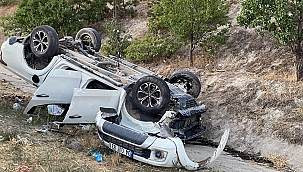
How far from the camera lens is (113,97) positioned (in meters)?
7.71

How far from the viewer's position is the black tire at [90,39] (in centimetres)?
1005

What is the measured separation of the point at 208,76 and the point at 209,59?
1850mm

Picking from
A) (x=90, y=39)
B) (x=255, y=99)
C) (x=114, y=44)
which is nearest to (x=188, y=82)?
(x=255, y=99)

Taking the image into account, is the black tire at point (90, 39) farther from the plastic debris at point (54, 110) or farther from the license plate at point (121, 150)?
the license plate at point (121, 150)

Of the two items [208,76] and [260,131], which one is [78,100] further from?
[208,76]

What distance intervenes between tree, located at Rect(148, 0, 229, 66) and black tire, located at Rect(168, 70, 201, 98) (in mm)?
3928

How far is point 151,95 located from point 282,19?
4228 mm

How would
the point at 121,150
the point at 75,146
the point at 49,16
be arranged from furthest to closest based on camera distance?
the point at 49,16 → the point at 75,146 → the point at 121,150

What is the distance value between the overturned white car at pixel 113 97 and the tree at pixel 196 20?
13.4 ft

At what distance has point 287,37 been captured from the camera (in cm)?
1009

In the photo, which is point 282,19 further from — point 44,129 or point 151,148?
point 44,129

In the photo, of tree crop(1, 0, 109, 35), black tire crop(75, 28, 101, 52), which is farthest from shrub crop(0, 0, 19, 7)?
black tire crop(75, 28, 101, 52)

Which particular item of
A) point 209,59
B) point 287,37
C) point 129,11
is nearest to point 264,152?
point 287,37

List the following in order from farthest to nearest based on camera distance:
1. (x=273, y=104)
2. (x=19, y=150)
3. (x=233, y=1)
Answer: (x=233, y=1) < (x=273, y=104) < (x=19, y=150)
